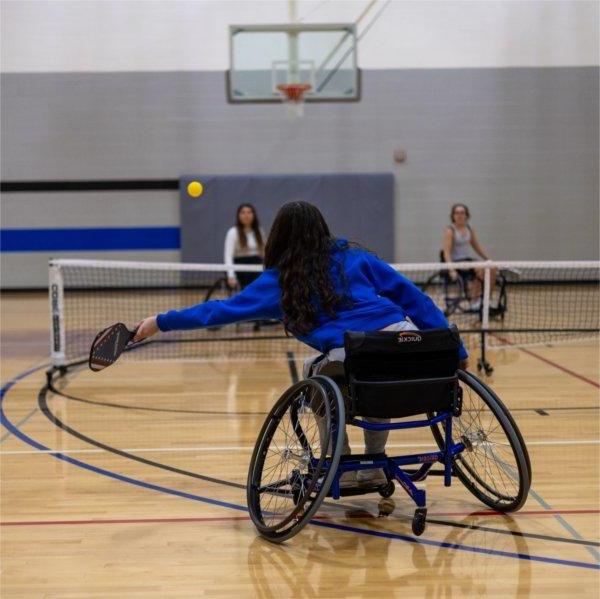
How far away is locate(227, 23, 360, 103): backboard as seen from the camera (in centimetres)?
1233

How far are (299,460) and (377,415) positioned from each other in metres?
0.41

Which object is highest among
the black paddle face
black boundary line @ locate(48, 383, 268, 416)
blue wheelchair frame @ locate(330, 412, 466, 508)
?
the black paddle face

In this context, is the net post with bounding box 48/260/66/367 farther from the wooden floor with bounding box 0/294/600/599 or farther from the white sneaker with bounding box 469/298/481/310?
the white sneaker with bounding box 469/298/481/310

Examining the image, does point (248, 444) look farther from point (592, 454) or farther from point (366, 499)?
point (592, 454)

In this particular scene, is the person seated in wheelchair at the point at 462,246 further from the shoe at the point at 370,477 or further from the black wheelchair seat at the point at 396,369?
the black wheelchair seat at the point at 396,369

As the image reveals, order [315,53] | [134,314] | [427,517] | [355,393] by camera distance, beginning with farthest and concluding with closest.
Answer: [315,53], [134,314], [427,517], [355,393]

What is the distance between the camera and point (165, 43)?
1328 centimetres

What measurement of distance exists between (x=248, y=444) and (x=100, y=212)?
9213 millimetres

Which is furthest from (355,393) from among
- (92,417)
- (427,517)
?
(92,417)

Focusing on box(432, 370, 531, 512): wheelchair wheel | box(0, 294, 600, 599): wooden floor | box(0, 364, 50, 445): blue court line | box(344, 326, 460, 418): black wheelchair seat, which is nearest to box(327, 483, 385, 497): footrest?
box(0, 294, 600, 599): wooden floor

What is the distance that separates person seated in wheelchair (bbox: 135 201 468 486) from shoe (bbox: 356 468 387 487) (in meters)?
0.22

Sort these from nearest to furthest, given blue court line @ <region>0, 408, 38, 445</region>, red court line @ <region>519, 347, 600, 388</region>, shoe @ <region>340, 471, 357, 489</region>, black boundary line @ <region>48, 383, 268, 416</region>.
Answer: shoe @ <region>340, 471, 357, 489</region> < blue court line @ <region>0, 408, 38, 445</region> < black boundary line @ <region>48, 383, 268, 416</region> < red court line @ <region>519, 347, 600, 388</region>

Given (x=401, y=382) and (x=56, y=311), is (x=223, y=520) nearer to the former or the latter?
(x=401, y=382)

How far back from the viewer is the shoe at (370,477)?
152 inches
